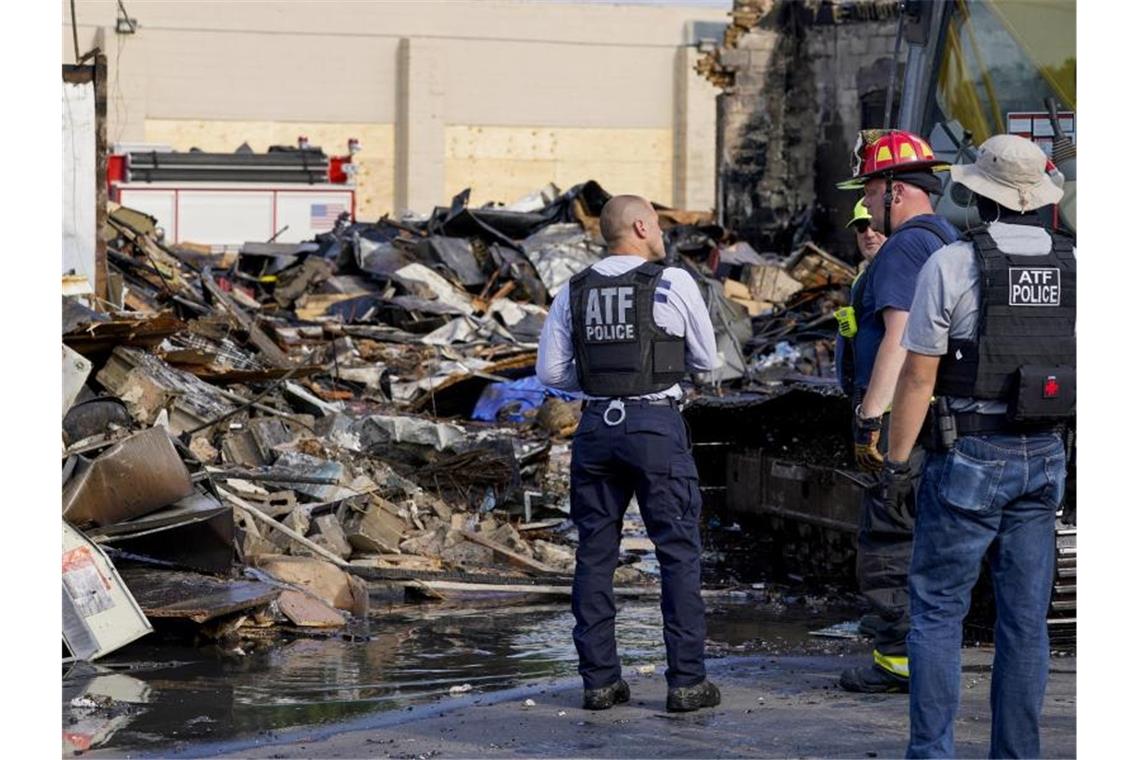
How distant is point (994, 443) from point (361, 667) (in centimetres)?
353

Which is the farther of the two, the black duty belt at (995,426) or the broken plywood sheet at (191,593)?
the broken plywood sheet at (191,593)

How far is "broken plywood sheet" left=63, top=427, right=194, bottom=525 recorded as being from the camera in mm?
8156

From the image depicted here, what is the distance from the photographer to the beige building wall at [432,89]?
42094mm

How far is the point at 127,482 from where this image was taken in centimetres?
823

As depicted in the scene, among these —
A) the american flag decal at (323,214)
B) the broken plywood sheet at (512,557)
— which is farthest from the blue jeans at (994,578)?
the american flag decal at (323,214)

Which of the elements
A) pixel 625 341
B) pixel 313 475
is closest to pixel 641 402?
pixel 625 341

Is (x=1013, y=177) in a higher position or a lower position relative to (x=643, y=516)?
higher

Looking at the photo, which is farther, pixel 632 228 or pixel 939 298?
pixel 632 228

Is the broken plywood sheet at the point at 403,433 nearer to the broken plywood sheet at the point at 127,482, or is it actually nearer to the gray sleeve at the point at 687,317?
the broken plywood sheet at the point at 127,482

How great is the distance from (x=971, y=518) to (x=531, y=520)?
6.40 meters

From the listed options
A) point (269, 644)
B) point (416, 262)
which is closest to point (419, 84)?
point (416, 262)

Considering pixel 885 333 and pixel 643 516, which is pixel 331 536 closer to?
pixel 643 516

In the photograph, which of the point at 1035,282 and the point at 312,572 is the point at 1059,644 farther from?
the point at 312,572

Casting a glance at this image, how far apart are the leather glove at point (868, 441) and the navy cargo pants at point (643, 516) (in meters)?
0.60
